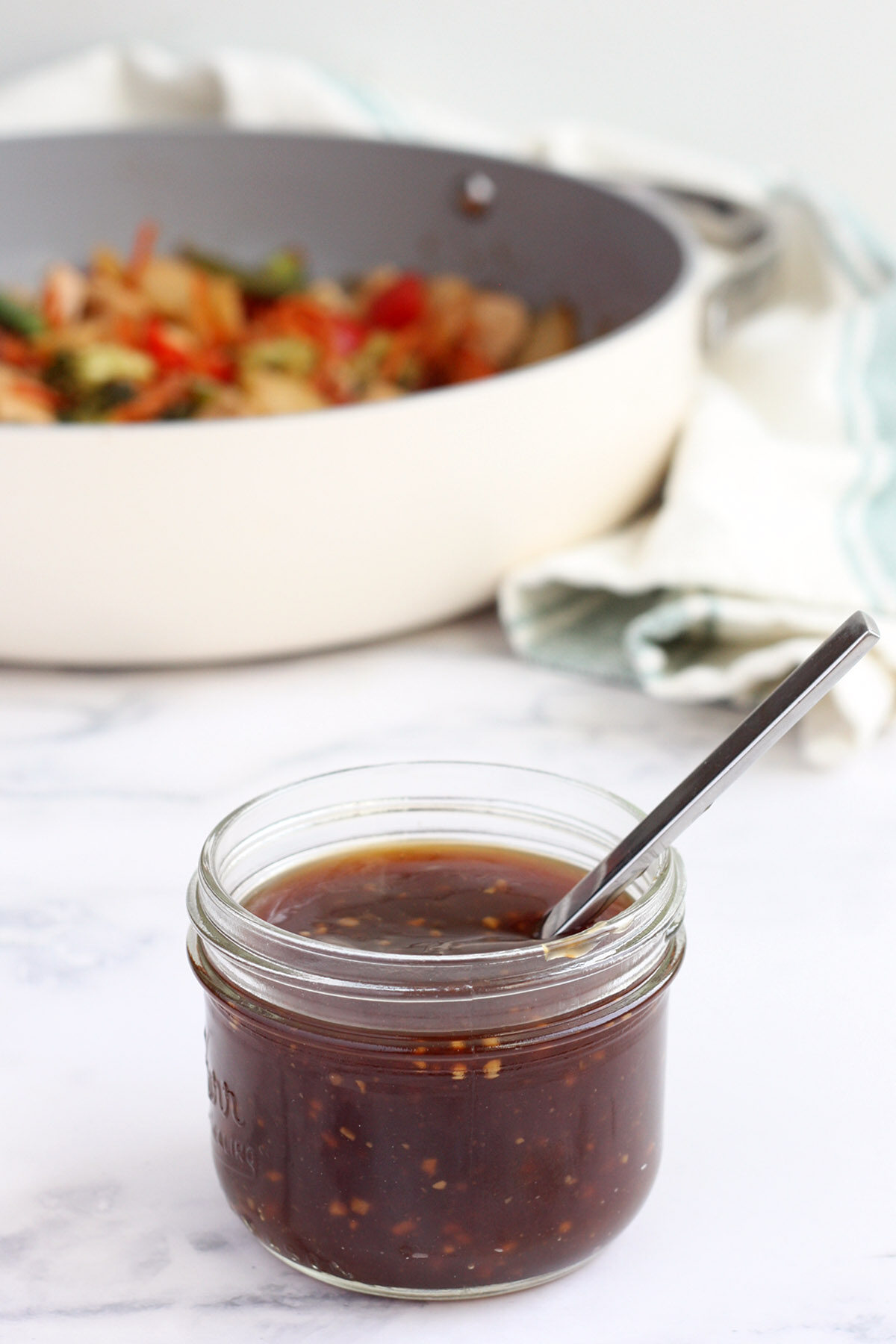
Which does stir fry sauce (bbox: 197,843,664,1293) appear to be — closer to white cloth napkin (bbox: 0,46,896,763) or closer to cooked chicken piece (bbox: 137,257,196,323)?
white cloth napkin (bbox: 0,46,896,763)

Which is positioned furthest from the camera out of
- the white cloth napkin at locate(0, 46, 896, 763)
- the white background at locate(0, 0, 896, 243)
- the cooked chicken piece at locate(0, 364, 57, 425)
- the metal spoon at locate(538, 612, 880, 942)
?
the white background at locate(0, 0, 896, 243)

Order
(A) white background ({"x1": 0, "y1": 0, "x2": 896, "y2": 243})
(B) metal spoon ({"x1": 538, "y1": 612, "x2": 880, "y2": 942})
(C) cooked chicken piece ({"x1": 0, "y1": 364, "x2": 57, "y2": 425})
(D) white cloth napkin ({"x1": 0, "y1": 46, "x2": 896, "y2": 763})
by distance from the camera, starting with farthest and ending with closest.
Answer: (A) white background ({"x1": 0, "y1": 0, "x2": 896, "y2": 243}), (C) cooked chicken piece ({"x1": 0, "y1": 364, "x2": 57, "y2": 425}), (D) white cloth napkin ({"x1": 0, "y1": 46, "x2": 896, "y2": 763}), (B) metal spoon ({"x1": 538, "y1": 612, "x2": 880, "y2": 942})

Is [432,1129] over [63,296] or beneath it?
over

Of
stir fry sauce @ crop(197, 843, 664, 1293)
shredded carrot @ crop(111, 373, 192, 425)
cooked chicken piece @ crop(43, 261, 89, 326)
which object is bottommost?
cooked chicken piece @ crop(43, 261, 89, 326)

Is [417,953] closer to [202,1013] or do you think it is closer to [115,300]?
[202,1013]

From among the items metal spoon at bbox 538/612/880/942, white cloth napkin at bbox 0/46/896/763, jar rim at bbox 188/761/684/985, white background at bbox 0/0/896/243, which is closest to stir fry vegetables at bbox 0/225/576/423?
white cloth napkin at bbox 0/46/896/763

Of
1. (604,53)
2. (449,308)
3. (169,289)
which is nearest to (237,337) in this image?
(169,289)
